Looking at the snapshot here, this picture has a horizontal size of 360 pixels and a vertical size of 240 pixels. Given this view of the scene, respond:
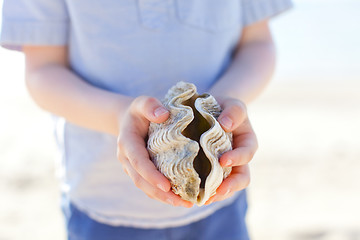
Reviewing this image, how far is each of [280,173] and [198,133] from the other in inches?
102

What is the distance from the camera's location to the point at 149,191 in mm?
1035

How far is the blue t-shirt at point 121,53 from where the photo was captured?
4.68 feet

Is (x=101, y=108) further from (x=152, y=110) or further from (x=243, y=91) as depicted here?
(x=243, y=91)

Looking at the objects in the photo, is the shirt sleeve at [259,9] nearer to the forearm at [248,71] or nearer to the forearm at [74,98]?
the forearm at [248,71]

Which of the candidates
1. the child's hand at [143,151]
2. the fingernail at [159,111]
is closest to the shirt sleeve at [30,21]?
the child's hand at [143,151]

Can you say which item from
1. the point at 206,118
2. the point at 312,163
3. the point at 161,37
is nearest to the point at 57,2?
the point at 161,37

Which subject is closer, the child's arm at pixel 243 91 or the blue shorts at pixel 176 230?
the child's arm at pixel 243 91

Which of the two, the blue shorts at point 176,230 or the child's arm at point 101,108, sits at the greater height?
the child's arm at point 101,108

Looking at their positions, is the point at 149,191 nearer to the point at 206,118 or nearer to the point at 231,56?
the point at 206,118

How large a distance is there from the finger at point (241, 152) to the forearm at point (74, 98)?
1.13 ft

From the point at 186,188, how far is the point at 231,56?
0.79 m

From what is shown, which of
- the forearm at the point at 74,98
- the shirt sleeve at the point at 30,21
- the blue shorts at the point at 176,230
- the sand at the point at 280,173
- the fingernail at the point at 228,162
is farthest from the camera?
the sand at the point at 280,173

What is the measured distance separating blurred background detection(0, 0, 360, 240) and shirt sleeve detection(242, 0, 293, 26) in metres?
1.64

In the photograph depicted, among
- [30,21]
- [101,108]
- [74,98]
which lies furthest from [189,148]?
[30,21]
